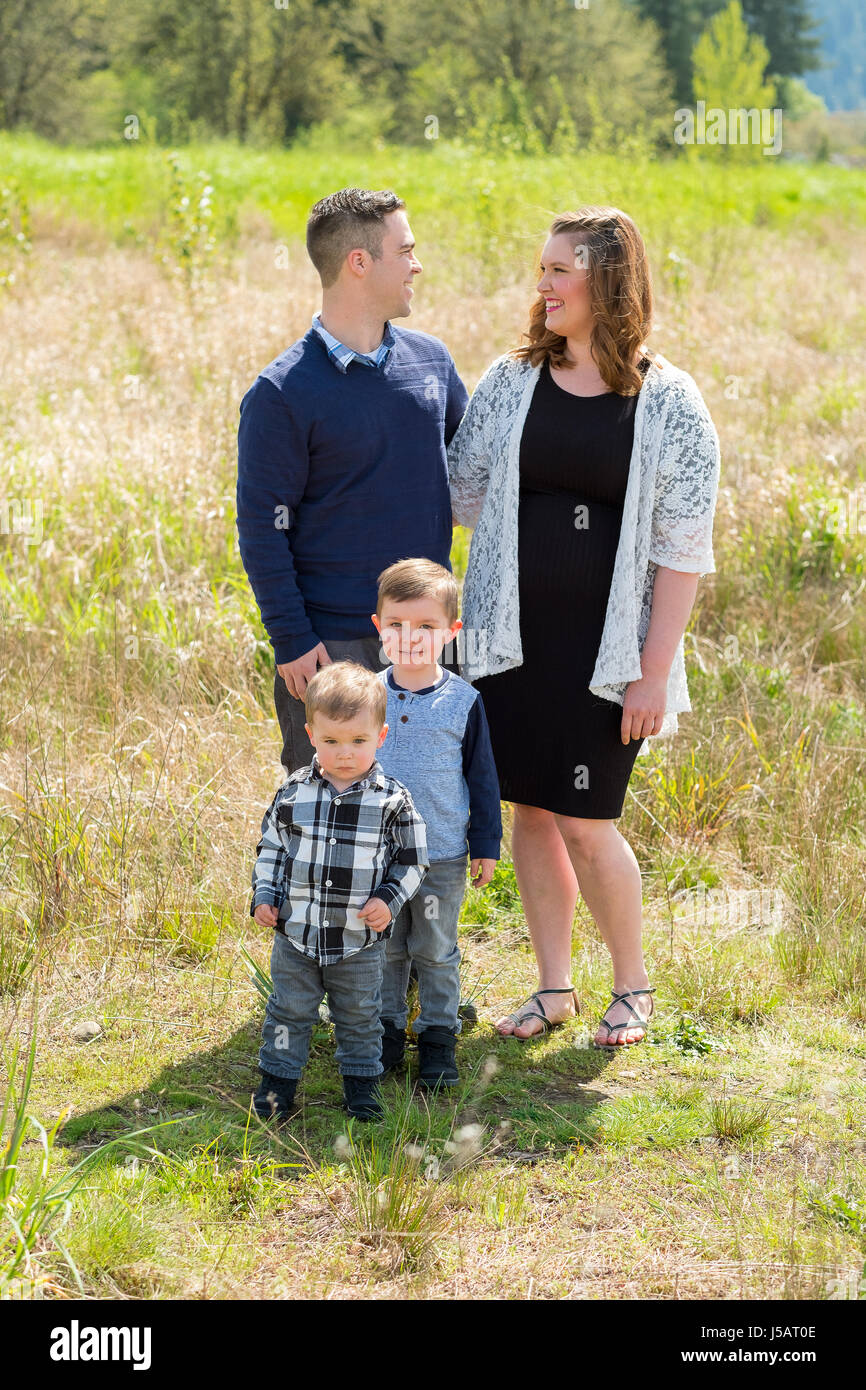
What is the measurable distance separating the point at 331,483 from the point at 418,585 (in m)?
0.53

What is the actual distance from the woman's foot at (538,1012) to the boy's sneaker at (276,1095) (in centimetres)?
71

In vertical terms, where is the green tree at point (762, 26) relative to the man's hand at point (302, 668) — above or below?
above

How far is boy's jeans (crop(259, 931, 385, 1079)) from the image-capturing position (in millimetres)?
2984

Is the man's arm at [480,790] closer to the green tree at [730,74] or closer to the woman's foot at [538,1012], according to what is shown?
the woman's foot at [538,1012]

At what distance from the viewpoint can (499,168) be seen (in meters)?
17.0

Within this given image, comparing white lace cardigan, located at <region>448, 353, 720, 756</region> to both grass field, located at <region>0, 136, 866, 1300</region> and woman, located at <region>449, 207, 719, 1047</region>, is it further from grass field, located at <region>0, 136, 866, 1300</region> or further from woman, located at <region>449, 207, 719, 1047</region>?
grass field, located at <region>0, 136, 866, 1300</region>

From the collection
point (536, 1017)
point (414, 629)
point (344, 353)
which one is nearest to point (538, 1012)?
point (536, 1017)

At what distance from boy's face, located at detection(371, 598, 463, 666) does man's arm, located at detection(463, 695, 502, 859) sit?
21 cm

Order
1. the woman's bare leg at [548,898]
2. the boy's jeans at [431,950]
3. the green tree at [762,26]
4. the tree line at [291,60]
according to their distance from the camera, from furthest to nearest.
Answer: the green tree at [762,26] → the tree line at [291,60] → the woman's bare leg at [548,898] → the boy's jeans at [431,950]

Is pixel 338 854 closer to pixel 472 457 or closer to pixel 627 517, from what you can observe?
pixel 627 517

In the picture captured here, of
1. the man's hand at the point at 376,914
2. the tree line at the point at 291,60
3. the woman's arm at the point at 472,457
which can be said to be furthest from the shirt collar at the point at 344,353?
the tree line at the point at 291,60

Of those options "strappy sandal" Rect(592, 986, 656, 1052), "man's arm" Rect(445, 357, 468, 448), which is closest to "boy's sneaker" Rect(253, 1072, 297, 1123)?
"strappy sandal" Rect(592, 986, 656, 1052)

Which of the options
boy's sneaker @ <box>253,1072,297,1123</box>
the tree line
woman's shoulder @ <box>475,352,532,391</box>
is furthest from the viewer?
the tree line

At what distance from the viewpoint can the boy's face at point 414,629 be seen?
3.00m
